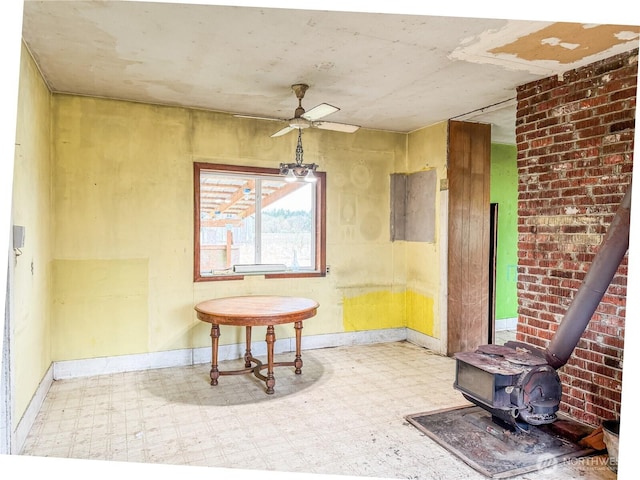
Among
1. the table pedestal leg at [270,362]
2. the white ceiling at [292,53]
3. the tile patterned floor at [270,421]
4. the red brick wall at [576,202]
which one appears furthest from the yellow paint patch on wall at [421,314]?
the white ceiling at [292,53]

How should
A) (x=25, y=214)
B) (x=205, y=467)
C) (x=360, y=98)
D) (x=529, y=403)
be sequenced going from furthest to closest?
(x=360, y=98)
(x=25, y=214)
(x=529, y=403)
(x=205, y=467)

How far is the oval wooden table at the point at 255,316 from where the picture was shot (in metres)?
3.73

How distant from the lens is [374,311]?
18.6 ft

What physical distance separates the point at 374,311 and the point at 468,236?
1.57 metres

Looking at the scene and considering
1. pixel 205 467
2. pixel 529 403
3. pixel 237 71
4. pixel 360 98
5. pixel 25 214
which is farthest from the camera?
pixel 360 98

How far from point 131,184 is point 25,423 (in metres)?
2.38

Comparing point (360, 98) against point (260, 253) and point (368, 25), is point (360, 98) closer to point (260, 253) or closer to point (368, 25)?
point (368, 25)

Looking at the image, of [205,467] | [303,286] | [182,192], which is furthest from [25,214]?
[303,286]

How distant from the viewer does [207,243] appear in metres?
4.90

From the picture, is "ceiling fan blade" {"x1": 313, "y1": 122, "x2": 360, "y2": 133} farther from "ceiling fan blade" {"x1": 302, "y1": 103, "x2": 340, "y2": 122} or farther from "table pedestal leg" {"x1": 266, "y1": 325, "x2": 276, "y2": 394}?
"table pedestal leg" {"x1": 266, "y1": 325, "x2": 276, "y2": 394}

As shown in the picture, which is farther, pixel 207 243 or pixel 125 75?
pixel 207 243

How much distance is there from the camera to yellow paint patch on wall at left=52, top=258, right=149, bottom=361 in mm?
4199

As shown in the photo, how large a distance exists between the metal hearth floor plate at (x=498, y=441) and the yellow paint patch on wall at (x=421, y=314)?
1875 millimetres

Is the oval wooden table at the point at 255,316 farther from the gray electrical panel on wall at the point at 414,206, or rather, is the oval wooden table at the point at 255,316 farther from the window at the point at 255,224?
the gray electrical panel on wall at the point at 414,206
